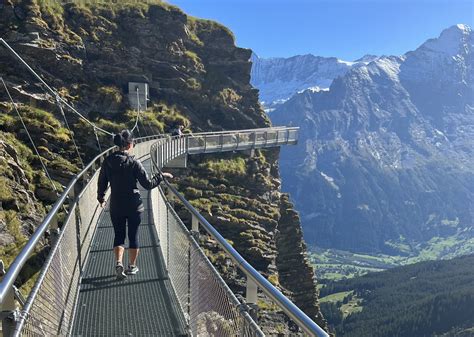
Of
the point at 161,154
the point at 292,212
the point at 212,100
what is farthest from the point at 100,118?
the point at 292,212

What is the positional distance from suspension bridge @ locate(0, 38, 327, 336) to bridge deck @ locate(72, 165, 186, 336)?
0.04ft

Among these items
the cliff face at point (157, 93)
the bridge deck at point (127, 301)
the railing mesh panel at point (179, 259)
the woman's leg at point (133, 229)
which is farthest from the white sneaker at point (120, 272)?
the cliff face at point (157, 93)

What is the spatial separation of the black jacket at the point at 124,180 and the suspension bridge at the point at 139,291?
2.20 feet

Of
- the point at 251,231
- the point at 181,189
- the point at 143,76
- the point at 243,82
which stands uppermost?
the point at 243,82

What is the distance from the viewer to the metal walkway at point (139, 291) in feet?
13.0

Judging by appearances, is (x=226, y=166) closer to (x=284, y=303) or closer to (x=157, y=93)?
(x=157, y=93)

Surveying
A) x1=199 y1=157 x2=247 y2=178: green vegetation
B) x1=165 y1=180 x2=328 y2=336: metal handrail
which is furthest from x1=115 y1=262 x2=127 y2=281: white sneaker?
x1=199 y1=157 x2=247 y2=178: green vegetation

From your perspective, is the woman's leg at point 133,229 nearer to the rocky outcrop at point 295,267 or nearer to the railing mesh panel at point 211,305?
the railing mesh panel at point 211,305

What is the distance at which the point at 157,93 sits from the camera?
44.9 meters

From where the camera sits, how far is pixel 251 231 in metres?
34.0

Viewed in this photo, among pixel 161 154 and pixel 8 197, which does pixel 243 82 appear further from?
pixel 8 197

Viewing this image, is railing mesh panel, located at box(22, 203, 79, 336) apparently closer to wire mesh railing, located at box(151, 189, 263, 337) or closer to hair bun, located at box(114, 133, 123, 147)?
hair bun, located at box(114, 133, 123, 147)

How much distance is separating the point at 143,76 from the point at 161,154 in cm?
1992

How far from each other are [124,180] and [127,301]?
1938 millimetres
